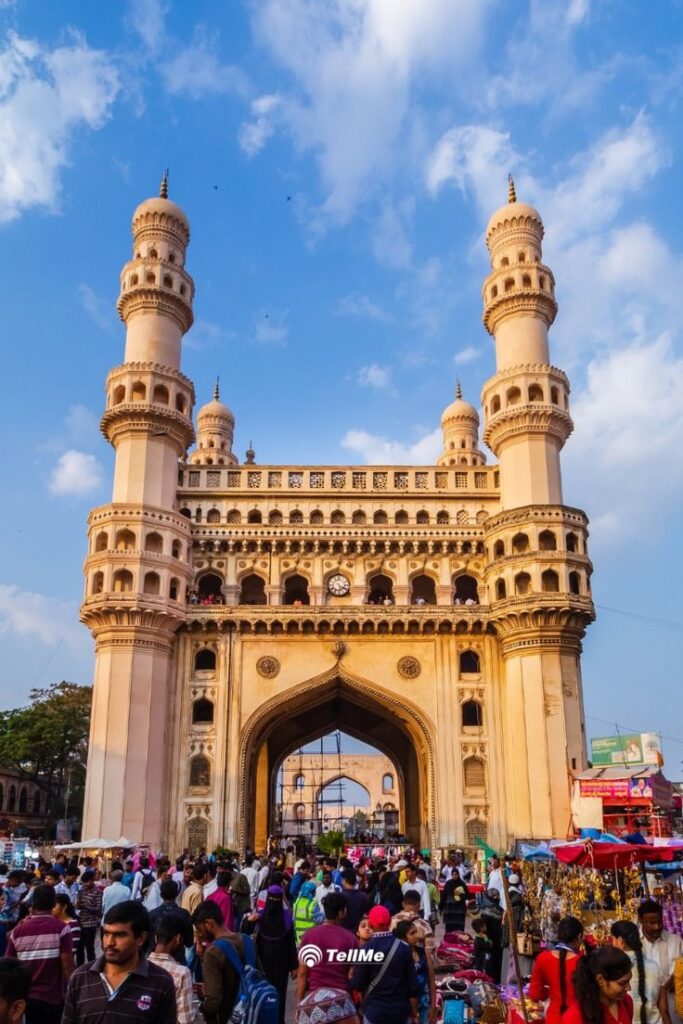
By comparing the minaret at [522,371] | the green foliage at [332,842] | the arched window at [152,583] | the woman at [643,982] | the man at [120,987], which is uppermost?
the minaret at [522,371]

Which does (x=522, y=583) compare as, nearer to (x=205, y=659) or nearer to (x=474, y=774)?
(x=474, y=774)

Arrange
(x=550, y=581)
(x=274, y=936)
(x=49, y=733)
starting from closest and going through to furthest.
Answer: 1. (x=274, y=936)
2. (x=550, y=581)
3. (x=49, y=733)

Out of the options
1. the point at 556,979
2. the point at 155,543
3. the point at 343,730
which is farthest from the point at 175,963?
the point at 343,730

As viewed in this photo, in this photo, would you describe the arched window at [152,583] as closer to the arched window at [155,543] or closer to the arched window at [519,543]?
the arched window at [155,543]

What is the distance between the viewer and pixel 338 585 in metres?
Answer: 37.3

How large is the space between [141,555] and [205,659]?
4840 mm

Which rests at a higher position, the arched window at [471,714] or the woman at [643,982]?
the arched window at [471,714]

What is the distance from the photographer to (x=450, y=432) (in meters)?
56.8

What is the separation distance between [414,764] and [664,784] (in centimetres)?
1298

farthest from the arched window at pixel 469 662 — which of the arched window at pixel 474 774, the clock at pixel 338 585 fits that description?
the clock at pixel 338 585

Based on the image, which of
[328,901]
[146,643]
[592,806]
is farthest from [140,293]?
[328,901]

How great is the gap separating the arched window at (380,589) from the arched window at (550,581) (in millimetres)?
6329

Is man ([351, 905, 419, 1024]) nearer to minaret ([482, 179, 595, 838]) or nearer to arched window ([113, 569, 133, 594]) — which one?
minaret ([482, 179, 595, 838])

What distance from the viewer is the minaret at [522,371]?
36500 mm
